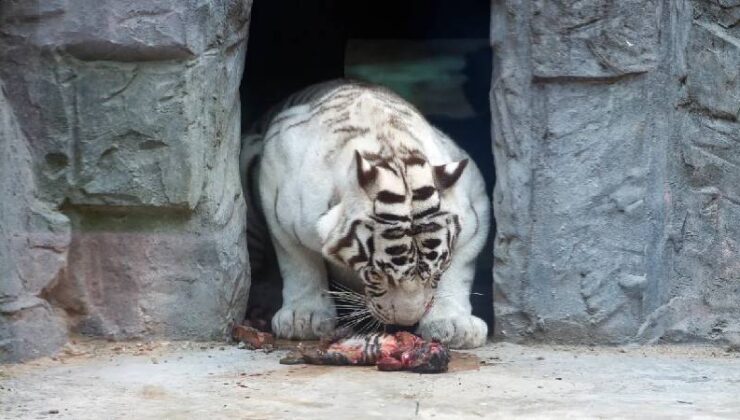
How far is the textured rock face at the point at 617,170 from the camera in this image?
4.73m

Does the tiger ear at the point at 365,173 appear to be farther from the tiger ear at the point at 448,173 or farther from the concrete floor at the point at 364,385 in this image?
the concrete floor at the point at 364,385

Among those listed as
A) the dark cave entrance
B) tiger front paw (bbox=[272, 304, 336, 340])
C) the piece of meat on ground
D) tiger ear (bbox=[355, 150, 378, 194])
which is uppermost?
the dark cave entrance

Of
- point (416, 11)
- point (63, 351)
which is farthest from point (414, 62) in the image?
point (63, 351)

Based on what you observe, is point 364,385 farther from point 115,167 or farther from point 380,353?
point 115,167

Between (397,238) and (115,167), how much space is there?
1.09m

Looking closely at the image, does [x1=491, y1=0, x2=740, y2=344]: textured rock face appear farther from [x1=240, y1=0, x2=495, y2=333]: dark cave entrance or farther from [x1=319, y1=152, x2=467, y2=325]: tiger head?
[x1=240, y1=0, x2=495, y2=333]: dark cave entrance

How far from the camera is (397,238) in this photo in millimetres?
4555

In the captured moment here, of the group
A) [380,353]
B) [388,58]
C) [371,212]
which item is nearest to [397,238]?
[371,212]

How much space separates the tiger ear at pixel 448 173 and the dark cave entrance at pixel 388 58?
930 mm

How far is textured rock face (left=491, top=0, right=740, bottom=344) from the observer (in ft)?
15.5

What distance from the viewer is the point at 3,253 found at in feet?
14.3

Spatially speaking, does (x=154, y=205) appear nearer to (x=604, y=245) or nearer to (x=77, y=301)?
(x=77, y=301)

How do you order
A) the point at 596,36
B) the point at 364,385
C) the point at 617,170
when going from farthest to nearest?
the point at 617,170, the point at 596,36, the point at 364,385

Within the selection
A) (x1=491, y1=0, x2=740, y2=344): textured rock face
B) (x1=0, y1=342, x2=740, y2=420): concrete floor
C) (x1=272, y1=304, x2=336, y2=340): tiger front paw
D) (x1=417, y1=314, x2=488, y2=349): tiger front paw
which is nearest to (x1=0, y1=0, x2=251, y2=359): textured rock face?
(x1=0, y1=342, x2=740, y2=420): concrete floor
